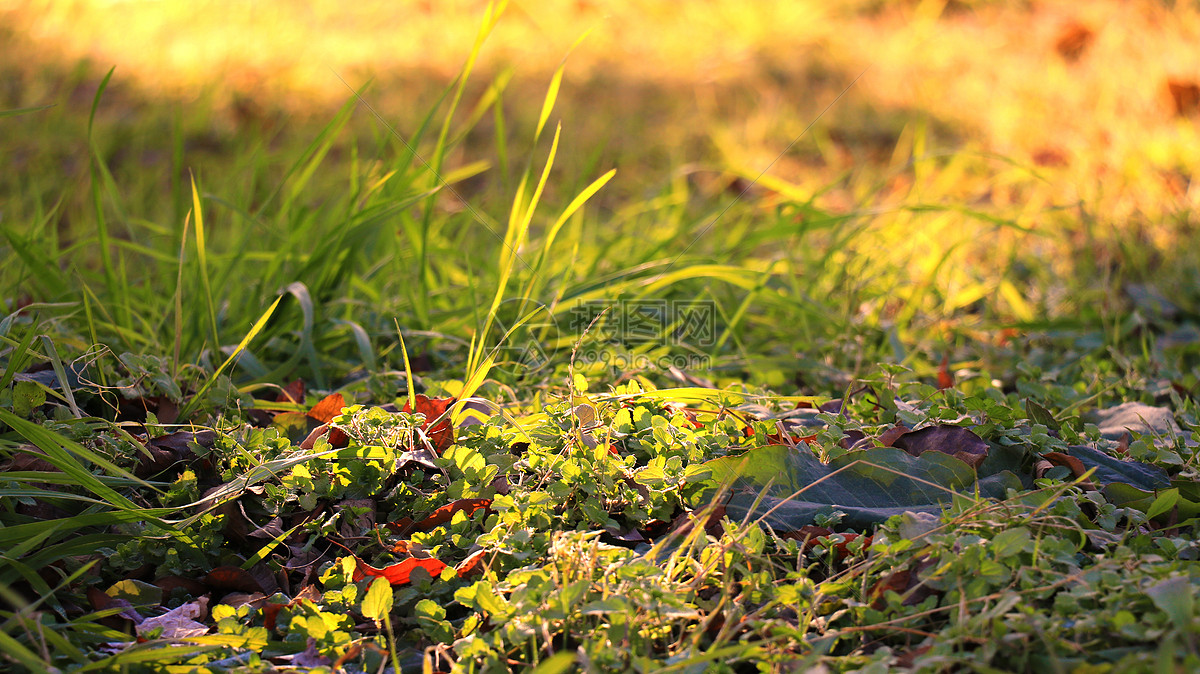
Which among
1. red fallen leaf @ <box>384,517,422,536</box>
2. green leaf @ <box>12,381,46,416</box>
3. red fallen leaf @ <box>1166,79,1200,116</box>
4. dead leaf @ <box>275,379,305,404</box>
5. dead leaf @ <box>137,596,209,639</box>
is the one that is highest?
red fallen leaf @ <box>1166,79,1200,116</box>

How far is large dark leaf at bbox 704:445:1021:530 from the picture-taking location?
3.98 ft

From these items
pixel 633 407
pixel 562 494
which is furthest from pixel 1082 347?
pixel 562 494

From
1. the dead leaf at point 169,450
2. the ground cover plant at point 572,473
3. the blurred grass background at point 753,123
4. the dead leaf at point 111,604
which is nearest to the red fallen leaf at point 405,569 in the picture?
the ground cover plant at point 572,473

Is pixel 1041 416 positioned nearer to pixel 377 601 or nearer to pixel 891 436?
pixel 891 436

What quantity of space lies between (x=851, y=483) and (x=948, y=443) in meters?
0.19

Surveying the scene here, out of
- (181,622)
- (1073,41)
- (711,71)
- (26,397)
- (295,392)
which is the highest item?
(1073,41)

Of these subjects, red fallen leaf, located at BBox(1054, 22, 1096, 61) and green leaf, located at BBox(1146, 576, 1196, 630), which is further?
red fallen leaf, located at BBox(1054, 22, 1096, 61)

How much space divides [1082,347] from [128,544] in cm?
223

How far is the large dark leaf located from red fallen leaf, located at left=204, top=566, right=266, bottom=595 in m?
0.71

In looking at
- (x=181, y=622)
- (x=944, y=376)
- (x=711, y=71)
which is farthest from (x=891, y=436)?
(x=711, y=71)

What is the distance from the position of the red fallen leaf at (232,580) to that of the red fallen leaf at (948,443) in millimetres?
1051

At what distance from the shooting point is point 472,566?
114cm

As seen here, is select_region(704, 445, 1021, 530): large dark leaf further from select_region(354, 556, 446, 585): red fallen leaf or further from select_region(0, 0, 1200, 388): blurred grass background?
select_region(0, 0, 1200, 388): blurred grass background
